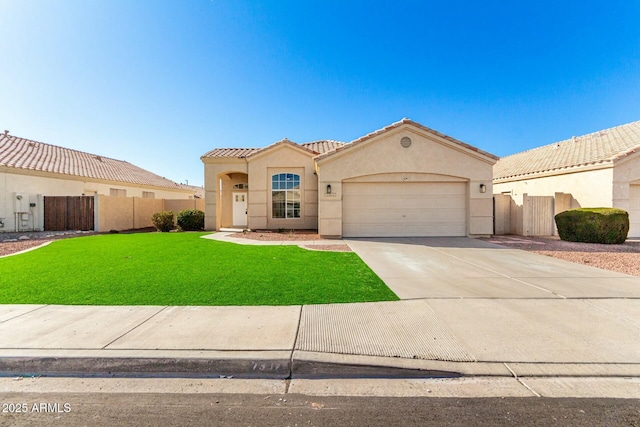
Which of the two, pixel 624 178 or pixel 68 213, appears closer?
pixel 624 178

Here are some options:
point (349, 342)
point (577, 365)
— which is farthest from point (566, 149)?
point (349, 342)

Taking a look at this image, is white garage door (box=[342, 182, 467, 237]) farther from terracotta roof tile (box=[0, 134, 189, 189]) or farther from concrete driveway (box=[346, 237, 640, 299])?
terracotta roof tile (box=[0, 134, 189, 189])

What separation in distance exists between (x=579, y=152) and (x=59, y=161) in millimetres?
31363

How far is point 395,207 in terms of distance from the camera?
43.4ft

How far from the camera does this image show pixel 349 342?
12.0 ft

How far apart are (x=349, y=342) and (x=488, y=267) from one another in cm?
565

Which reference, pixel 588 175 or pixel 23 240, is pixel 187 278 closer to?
pixel 23 240

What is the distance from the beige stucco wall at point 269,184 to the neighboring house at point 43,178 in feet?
38.7

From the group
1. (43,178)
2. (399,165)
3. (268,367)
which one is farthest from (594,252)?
(43,178)

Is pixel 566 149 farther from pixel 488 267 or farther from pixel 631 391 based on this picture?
pixel 631 391

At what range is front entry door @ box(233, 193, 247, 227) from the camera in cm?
1880

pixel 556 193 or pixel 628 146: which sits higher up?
pixel 628 146

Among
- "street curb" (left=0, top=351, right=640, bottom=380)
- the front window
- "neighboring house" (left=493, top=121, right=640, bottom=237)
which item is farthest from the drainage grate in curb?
"neighboring house" (left=493, top=121, right=640, bottom=237)

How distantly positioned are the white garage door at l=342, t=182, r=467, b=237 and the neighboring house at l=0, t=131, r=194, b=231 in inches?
672
